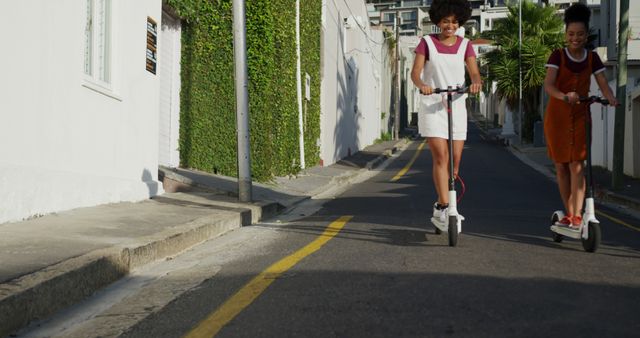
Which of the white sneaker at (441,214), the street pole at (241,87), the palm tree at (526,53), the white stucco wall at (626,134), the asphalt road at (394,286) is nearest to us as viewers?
the asphalt road at (394,286)

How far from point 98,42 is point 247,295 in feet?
19.7

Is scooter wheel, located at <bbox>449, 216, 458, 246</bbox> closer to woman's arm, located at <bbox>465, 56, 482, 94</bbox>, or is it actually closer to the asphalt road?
the asphalt road

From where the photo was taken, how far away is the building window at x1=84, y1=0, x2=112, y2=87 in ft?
31.4

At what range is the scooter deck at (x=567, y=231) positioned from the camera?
6676 mm

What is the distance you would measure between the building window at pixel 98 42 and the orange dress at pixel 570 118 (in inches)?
212

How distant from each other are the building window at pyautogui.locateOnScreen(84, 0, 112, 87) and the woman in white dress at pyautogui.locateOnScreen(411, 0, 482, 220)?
429 centimetres

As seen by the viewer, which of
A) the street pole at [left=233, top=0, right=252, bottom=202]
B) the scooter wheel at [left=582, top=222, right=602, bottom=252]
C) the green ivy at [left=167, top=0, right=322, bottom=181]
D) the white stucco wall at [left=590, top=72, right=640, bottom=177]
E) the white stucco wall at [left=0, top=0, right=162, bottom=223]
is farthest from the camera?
the white stucco wall at [left=590, top=72, right=640, bottom=177]

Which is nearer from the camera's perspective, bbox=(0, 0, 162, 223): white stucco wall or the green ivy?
bbox=(0, 0, 162, 223): white stucco wall

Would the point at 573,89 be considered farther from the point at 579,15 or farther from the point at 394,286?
the point at 394,286

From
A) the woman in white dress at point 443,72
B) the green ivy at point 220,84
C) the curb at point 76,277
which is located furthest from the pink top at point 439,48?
the green ivy at point 220,84

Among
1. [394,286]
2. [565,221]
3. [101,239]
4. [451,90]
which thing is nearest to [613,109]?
[565,221]

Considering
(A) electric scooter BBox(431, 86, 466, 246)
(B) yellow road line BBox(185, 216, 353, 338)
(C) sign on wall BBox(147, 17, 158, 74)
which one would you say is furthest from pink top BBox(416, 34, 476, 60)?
(C) sign on wall BBox(147, 17, 158, 74)

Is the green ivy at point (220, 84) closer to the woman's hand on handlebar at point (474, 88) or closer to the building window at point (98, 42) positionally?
the building window at point (98, 42)

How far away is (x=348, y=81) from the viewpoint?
32.7 m
